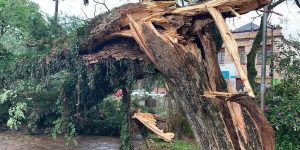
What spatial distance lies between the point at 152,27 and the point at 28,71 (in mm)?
4651

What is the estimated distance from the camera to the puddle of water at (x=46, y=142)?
1023cm

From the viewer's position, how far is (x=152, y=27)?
655cm

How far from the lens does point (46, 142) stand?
11086mm

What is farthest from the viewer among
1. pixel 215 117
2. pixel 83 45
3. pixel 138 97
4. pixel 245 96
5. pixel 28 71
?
pixel 138 97

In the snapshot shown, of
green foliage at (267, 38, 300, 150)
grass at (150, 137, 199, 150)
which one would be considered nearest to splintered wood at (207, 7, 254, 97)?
green foliage at (267, 38, 300, 150)

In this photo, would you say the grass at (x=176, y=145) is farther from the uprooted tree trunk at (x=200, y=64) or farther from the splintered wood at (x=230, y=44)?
the splintered wood at (x=230, y=44)

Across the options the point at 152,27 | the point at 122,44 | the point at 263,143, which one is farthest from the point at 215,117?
the point at 122,44

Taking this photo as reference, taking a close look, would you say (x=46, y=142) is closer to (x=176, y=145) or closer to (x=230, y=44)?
(x=176, y=145)

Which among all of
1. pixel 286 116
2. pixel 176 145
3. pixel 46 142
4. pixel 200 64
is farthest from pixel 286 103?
pixel 46 142

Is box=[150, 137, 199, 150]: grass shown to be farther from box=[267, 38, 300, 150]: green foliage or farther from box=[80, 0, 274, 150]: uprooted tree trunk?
box=[80, 0, 274, 150]: uprooted tree trunk

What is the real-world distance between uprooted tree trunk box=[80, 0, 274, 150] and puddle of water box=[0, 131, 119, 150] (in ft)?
14.8

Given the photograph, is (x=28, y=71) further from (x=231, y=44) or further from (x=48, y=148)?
(x=231, y=44)

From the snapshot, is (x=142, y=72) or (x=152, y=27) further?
(x=142, y=72)

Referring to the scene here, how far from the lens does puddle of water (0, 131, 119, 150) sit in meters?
10.2
